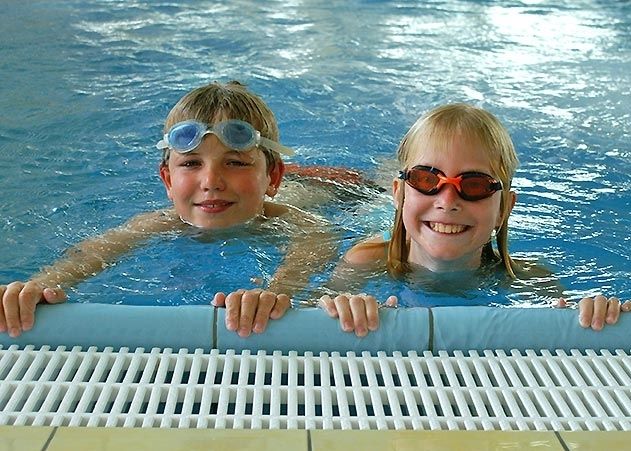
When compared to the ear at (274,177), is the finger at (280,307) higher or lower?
higher

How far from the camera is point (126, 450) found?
164cm

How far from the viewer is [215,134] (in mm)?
3506

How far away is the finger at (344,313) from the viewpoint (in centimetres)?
215

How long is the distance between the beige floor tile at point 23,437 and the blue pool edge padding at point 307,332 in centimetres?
Result: 44

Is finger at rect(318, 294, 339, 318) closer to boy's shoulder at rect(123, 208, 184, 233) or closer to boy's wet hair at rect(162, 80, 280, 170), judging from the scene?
boy's wet hair at rect(162, 80, 280, 170)

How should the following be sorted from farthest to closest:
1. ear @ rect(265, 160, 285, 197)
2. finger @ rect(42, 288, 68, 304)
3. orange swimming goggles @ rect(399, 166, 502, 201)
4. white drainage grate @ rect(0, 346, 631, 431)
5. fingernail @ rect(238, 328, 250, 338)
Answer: ear @ rect(265, 160, 285, 197), orange swimming goggles @ rect(399, 166, 502, 201), finger @ rect(42, 288, 68, 304), fingernail @ rect(238, 328, 250, 338), white drainage grate @ rect(0, 346, 631, 431)

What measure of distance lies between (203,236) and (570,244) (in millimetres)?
1722

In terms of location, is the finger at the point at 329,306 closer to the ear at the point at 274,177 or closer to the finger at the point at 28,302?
the finger at the point at 28,302

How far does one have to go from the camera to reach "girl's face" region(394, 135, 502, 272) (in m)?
2.95

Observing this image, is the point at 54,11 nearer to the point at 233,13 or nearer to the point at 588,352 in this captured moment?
the point at 233,13

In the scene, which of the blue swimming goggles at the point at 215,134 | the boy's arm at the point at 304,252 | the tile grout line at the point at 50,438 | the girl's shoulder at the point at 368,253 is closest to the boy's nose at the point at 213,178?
the blue swimming goggles at the point at 215,134

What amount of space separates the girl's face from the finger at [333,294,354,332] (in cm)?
85

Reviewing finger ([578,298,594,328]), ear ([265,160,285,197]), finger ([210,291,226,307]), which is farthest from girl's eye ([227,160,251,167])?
finger ([578,298,594,328])

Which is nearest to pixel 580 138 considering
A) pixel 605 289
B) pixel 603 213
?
pixel 603 213
